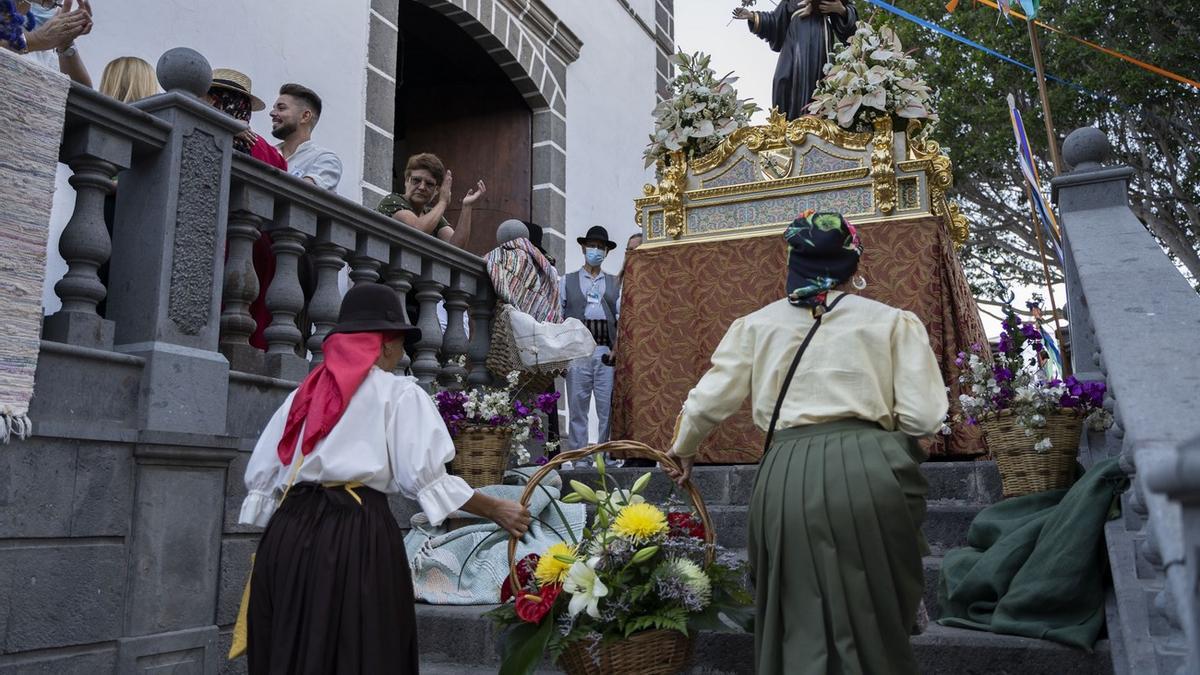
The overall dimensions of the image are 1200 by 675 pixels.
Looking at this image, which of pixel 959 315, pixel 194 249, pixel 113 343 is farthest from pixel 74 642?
pixel 959 315

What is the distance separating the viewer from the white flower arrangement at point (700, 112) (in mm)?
6508

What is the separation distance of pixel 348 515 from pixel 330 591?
0.24 m

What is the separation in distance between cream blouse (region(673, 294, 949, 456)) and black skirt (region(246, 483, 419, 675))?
50.4 inches

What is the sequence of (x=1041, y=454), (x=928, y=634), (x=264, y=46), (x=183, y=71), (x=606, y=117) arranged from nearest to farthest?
(x=928, y=634) < (x=183, y=71) < (x=1041, y=454) < (x=264, y=46) < (x=606, y=117)

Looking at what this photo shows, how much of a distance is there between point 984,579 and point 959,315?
2149mm

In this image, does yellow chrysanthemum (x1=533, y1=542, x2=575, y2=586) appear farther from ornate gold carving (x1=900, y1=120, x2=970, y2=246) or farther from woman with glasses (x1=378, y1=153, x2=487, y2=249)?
ornate gold carving (x1=900, y1=120, x2=970, y2=246)

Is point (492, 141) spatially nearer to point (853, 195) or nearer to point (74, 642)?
point (853, 195)

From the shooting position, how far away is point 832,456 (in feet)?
9.15

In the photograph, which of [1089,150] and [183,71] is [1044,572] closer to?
[1089,150]

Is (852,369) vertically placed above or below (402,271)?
below

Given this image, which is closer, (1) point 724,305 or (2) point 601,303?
(1) point 724,305

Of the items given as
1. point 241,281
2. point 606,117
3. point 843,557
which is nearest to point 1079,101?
point 606,117

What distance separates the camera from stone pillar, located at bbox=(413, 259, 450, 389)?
18.7 feet

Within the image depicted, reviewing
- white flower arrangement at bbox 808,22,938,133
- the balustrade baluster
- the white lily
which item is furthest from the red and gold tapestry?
the white lily
